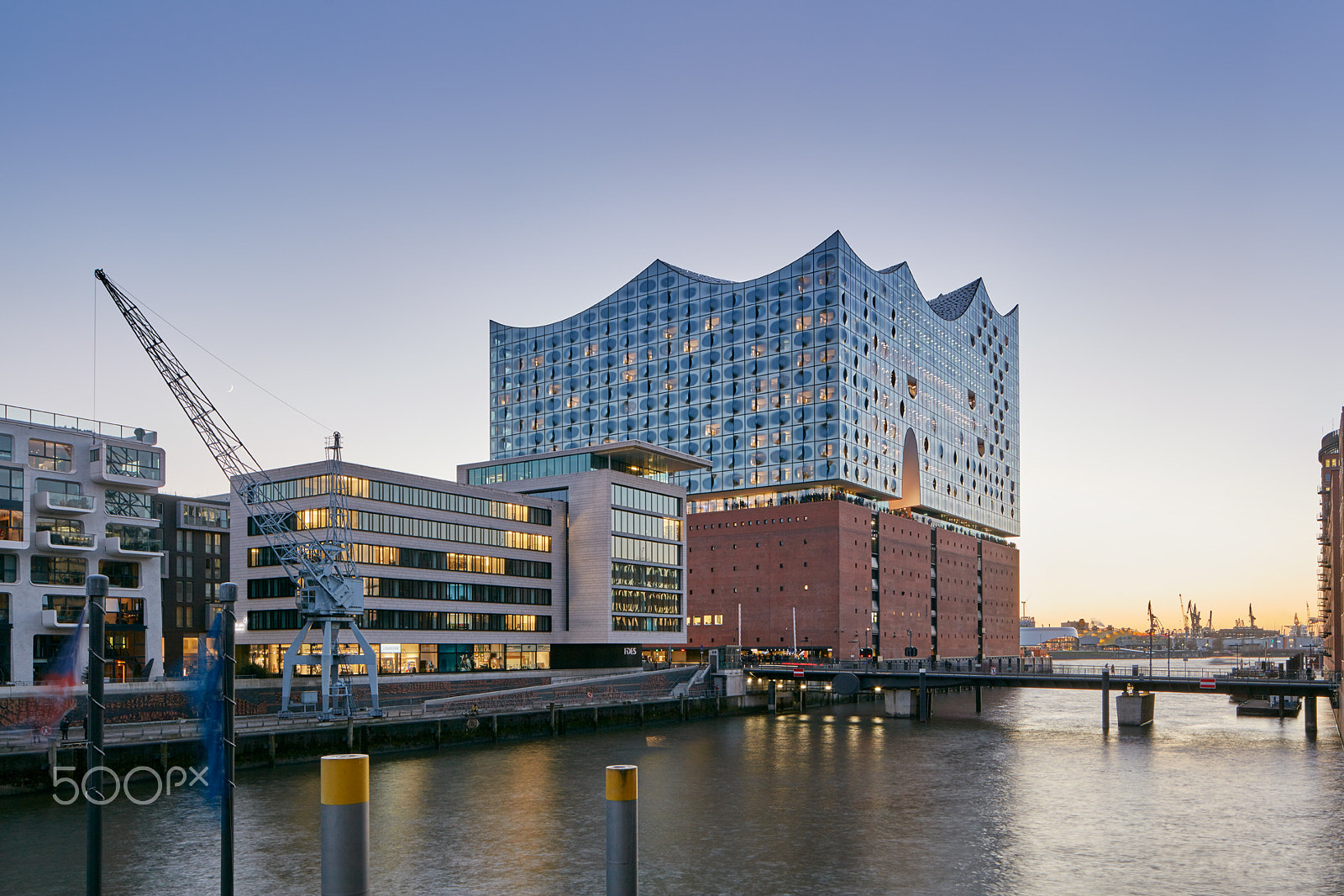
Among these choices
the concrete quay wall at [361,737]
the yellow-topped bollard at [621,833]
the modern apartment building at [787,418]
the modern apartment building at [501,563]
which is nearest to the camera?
the yellow-topped bollard at [621,833]

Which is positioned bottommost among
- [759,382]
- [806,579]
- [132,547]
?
[806,579]

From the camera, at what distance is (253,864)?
38.9m

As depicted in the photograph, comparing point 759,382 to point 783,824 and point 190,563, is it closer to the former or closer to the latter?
point 190,563

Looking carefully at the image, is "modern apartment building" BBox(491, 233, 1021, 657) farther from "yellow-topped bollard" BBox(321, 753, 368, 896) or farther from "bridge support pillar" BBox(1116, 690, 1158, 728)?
"yellow-topped bollard" BBox(321, 753, 368, 896)

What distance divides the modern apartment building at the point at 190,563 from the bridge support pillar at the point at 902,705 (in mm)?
76983

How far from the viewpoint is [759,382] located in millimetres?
162125

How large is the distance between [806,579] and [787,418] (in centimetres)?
2338

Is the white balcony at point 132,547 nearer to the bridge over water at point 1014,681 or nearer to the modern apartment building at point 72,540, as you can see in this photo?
the modern apartment building at point 72,540

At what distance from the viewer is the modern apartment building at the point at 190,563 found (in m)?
128

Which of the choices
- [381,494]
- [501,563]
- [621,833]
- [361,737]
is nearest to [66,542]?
[381,494]

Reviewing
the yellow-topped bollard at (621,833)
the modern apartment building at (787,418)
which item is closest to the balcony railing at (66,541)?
the modern apartment building at (787,418)

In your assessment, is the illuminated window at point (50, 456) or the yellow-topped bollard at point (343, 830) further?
the illuminated window at point (50, 456)

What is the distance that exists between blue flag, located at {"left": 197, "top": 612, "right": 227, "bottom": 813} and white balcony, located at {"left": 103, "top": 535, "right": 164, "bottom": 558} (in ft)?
273

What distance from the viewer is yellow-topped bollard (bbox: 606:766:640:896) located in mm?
8016
